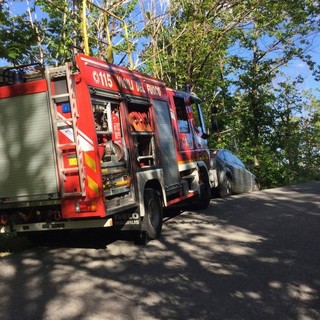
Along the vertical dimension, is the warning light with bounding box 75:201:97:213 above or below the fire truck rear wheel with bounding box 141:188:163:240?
above

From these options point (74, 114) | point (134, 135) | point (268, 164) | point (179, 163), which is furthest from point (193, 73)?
point (74, 114)

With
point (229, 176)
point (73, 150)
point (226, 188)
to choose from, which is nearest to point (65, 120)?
point (73, 150)

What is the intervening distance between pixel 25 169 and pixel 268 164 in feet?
67.0

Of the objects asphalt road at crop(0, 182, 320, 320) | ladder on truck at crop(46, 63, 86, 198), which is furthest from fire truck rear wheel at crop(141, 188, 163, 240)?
ladder on truck at crop(46, 63, 86, 198)

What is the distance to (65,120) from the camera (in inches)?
255

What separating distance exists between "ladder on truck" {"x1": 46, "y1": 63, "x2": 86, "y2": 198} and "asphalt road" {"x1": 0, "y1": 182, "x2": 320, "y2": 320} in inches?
50.3

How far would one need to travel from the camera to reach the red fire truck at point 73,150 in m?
6.41

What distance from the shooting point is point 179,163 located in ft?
31.9

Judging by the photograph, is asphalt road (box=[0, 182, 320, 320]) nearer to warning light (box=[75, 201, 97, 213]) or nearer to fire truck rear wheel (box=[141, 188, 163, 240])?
fire truck rear wheel (box=[141, 188, 163, 240])

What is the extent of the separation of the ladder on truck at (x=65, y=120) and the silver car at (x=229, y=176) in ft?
25.3

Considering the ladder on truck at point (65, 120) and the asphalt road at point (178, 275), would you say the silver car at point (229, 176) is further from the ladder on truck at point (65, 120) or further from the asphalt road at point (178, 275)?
the ladder on truck at point (65, 120)

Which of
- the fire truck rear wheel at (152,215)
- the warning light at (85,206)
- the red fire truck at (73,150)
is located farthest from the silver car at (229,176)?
the warning light at (85,206)

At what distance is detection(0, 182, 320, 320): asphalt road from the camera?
4633 millimetres

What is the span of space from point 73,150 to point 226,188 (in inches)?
351
